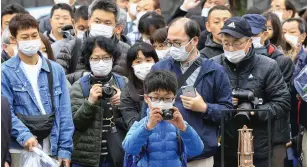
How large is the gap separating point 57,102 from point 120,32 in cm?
291

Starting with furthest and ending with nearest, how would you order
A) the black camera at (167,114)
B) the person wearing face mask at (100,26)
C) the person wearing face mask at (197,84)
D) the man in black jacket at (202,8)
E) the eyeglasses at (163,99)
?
the man in black jacket at (202,8) → the person wearing face mask at (100,26) → the person wearing face mask at (197,84) → the eyeglasses at (163,99) → the black camera at (167,114)

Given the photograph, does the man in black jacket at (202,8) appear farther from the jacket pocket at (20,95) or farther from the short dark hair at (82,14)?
the jacket pocket at (20,95)

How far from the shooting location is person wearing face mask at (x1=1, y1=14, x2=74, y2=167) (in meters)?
11.1

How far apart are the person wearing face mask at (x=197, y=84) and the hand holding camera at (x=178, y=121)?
0.82 m

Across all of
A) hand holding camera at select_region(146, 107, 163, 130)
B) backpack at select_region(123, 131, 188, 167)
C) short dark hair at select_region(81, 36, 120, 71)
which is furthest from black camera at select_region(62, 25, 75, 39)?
hand holding camera at select_region(146, 107, 163, 130)

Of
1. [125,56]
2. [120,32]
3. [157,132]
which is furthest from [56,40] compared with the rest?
[157,132]

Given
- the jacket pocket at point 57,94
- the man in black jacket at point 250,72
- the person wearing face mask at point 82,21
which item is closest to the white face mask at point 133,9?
the person wearing face mask at point 82,21

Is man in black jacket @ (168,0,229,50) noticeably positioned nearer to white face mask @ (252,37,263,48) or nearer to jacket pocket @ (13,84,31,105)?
white face mask @ (252,37,263,48)

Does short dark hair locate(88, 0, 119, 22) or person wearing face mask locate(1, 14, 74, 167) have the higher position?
short dark hair locate(88, 0, 119, 22)

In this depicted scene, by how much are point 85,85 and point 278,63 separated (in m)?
2.44

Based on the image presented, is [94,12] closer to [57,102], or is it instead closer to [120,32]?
[120,32]

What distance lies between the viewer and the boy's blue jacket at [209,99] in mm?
11008

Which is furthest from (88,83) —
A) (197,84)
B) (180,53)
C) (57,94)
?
(197,84)

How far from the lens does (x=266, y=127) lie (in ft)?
37.4
